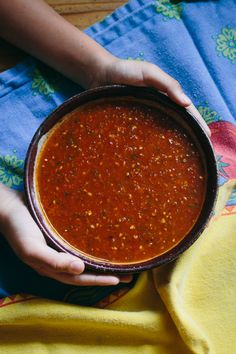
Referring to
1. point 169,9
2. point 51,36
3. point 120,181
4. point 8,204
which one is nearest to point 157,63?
point 169,9

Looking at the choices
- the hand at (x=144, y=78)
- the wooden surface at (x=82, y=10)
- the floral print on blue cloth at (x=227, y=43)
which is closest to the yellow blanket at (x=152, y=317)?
the hand at (x=144, y=78)

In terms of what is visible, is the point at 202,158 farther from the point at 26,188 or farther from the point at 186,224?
the point at 26,188

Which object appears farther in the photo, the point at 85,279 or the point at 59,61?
the point at 59,61

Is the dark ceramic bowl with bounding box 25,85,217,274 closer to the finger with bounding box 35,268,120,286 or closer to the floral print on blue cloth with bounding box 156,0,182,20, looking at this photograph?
the finger with bounding box 35,268,120,286

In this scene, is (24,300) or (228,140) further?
(228,140)

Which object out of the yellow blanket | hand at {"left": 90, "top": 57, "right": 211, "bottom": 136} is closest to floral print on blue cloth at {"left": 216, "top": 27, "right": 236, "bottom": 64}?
hand at {"left": 90, "top": 57, "right": 211, "bottom": 136}

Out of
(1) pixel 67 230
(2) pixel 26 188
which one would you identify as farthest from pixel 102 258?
(2) pixel 26 188

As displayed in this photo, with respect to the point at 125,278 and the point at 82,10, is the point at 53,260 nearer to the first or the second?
the point at 125,278
